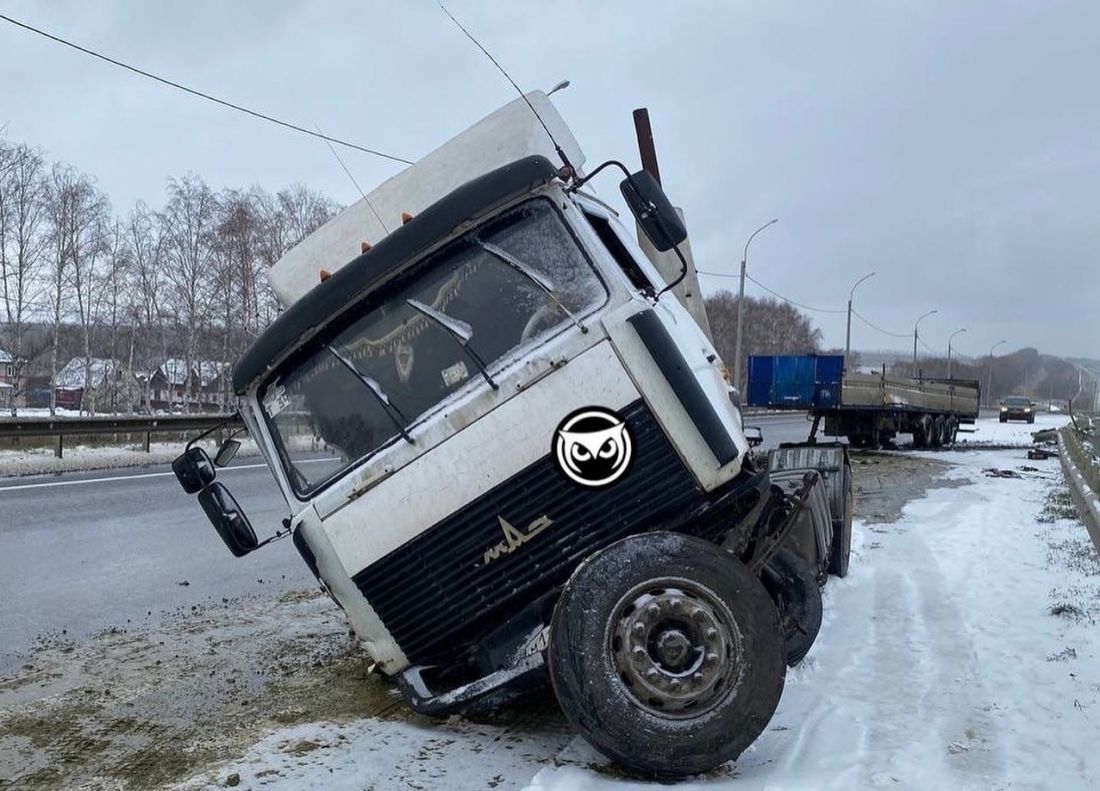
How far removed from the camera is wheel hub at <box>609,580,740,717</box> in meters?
3.34

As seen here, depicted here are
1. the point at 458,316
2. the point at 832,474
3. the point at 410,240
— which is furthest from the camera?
the point at 832,474

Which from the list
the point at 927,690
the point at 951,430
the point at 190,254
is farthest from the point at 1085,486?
the point at 190,254

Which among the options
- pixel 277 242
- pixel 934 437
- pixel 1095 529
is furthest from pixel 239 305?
pixel 1095 529

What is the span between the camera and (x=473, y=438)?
12.0ft

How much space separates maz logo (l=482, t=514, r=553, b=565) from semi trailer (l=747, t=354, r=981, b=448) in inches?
849

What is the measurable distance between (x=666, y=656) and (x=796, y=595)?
181 cm

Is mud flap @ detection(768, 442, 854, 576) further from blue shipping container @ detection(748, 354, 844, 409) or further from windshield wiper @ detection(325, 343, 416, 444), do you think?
blue shipping container @ detection(748, 354, 844, 409)

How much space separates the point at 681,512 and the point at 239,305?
40700mm

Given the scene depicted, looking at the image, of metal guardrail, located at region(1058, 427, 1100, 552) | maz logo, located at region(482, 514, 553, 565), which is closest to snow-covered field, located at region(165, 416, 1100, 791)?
maz logo, located at region(482, 514, 553, 565)

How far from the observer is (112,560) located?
8.16 metres

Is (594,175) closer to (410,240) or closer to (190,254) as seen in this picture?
(410,240)

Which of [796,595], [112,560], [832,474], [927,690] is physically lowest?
[927,690]

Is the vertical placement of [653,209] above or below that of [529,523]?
above

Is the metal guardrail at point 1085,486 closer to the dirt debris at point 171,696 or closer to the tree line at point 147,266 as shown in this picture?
the dirt debris at point 171,696
